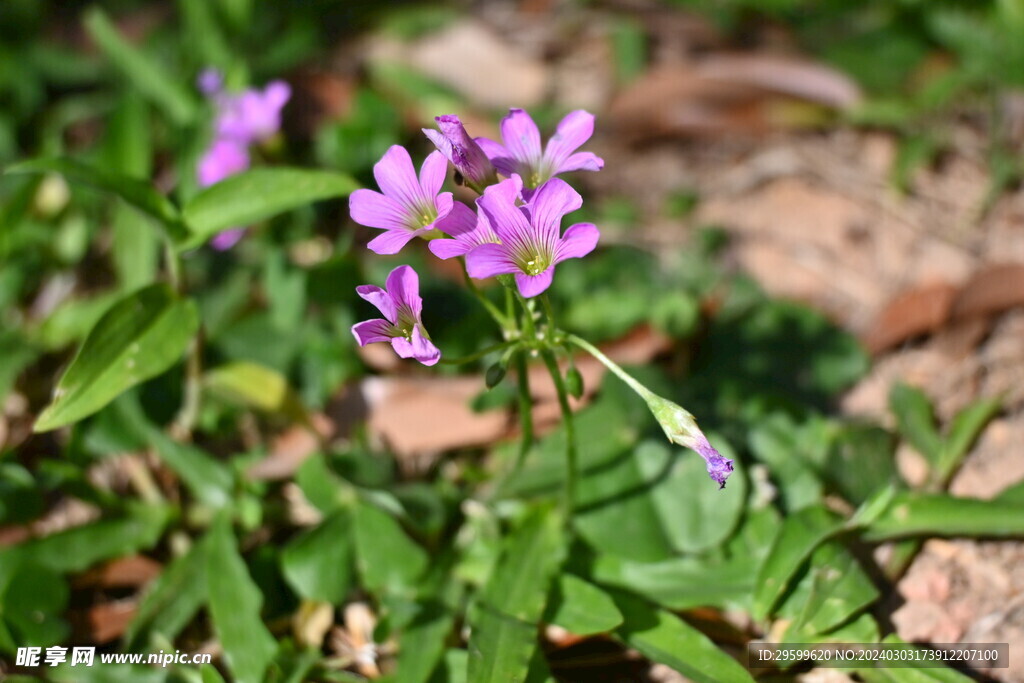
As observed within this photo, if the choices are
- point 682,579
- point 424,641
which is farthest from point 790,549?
point 424,641

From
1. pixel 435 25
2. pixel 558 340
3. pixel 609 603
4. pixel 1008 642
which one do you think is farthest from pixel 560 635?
pixel 435 25

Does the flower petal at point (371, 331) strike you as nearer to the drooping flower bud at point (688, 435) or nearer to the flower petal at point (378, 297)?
the flower petal at point (378, 297)

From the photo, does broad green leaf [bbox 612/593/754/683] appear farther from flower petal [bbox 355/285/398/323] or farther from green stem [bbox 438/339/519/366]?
flower petal [bbox 355/285/398/323]

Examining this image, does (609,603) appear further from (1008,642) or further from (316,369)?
(316,369)

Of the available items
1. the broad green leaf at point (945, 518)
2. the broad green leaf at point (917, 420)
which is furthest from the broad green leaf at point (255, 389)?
the broad green leaf at point (917, 420)

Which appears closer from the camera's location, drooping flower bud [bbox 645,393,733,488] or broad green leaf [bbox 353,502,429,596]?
drooping flower bud [bbox 645,393,733,488]

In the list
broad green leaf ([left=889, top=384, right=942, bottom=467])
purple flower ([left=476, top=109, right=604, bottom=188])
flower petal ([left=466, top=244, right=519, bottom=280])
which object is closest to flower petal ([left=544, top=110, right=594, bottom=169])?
purple flower ([left=476, top=109, right=604, bottom=188])
